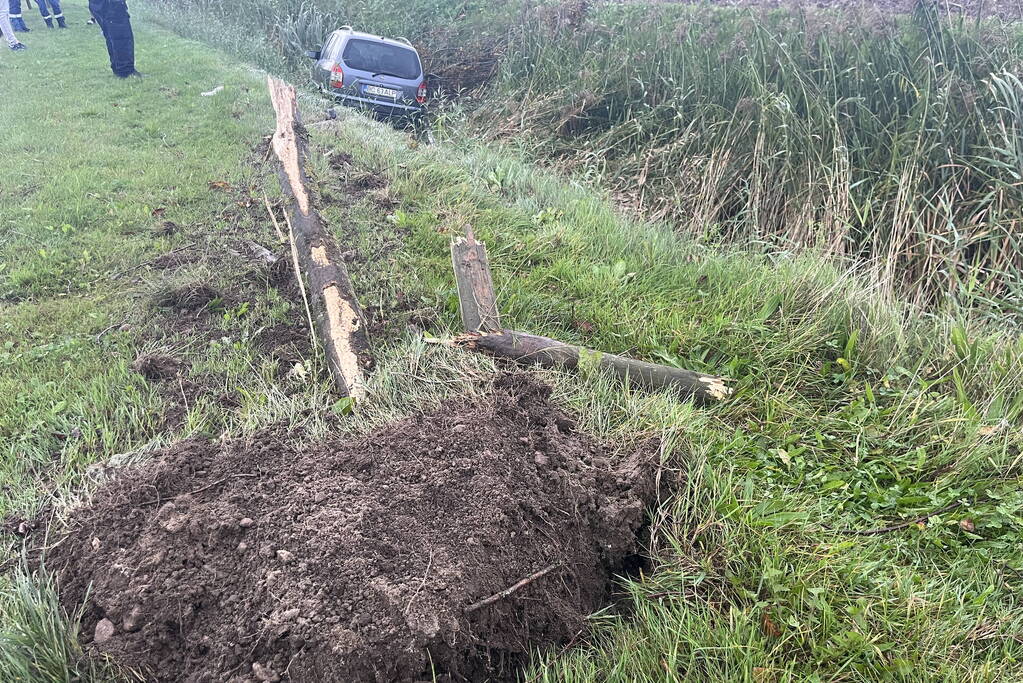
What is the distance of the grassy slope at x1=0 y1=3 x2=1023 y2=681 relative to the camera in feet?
6.36

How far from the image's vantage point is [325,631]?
1719 millimetres

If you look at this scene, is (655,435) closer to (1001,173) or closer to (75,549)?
(75,549)

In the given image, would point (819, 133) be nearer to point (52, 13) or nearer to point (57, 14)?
point (57, 14)

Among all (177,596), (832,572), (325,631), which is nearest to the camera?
(325,631)

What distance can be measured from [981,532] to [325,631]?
233 cm

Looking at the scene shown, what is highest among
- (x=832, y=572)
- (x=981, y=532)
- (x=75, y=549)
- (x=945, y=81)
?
(x=945, y=81)

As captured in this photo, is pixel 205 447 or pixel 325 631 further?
pixel 205 447

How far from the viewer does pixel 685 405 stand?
2871mm

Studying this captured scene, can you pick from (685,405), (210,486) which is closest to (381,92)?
(685,405)

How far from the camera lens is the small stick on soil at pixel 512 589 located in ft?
6.08

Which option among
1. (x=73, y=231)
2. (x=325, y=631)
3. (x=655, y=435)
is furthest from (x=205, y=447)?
(x=73, y=231)

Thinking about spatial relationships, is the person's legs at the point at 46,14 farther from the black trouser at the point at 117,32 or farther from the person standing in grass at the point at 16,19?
the black trouser at the point at 117,32

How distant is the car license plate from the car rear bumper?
0.36 ft

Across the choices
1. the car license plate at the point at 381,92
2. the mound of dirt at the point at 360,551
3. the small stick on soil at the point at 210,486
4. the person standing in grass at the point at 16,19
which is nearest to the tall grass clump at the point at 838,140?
the mound of dirt at the point at 360,551
